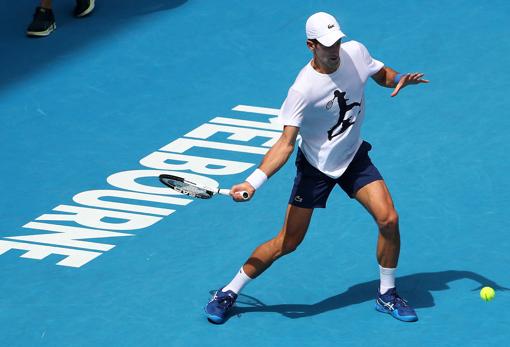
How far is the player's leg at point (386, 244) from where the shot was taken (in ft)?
31.5

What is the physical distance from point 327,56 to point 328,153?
0.76m

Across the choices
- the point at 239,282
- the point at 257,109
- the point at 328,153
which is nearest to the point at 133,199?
the point at 257,109

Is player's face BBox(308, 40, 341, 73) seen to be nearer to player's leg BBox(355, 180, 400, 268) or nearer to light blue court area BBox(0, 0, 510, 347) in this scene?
player's leg BBox(355, 180, 400, 268)

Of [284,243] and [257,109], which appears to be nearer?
[284,243]

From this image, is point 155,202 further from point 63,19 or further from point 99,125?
point 63,19

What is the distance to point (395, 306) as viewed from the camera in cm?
984

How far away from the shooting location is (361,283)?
34.2 feet

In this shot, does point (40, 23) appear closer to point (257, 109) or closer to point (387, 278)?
point (257, 109)

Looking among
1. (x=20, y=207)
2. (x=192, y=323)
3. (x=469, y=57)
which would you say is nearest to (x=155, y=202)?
(x=20, y=207)

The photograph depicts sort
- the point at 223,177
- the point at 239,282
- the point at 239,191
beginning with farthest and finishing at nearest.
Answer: the point at 223,177
the point at 239,282
the point at 239,191

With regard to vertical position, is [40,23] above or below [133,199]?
above

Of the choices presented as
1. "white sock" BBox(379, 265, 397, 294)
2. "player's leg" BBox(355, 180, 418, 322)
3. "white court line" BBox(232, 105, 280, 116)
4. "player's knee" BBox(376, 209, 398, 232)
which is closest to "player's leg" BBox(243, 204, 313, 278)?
"player's leg" BBox(355, 180, 418, 322)

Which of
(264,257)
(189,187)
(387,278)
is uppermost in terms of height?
(189,187)

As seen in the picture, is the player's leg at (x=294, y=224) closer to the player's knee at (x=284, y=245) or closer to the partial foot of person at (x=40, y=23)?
the player's knee at (x=284, y=245)
